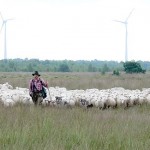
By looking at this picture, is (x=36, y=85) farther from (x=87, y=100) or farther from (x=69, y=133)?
(x=69, y=133)

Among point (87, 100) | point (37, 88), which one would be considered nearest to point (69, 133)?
point (37, 88)

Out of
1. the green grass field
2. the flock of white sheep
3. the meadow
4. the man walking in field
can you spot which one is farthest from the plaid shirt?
the green grass field

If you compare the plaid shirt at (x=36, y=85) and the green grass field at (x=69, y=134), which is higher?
the plaid shirt at (x=36, y=85)

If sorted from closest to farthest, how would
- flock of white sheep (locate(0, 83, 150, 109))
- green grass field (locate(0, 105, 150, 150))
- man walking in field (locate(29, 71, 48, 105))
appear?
green grass field (locate(0, 105, 150, 150)) < man walking in field (locate(29, 71, 48, 105)) < flock of white sheep (locate(0, 83, 150, 109))

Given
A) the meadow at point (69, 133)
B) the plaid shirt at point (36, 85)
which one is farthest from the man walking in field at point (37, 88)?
the meadow at point (69, 133)

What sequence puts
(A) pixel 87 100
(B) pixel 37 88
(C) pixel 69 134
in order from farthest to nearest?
(A) pixel 87 100 < (B) pixel 37 88 < (C) pixel 69 134

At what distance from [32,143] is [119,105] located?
9.27 m

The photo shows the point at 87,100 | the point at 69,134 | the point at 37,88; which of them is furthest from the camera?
the point at 87,100

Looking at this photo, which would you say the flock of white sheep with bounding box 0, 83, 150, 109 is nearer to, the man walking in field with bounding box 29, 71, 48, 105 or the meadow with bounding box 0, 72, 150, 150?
the man walking in field with bounding box 29, 71, 48, 105

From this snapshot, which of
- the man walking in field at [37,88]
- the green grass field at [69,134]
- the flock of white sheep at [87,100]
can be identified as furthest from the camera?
the flock of white sheep at [87,100]

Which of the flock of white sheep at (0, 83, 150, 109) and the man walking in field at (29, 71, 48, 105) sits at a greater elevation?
the man walking in field at (29, 71, 48, 105)

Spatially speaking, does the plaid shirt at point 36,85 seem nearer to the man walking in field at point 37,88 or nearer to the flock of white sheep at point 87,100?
the man walking in field at point 37,88

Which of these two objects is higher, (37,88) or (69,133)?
(37,88)

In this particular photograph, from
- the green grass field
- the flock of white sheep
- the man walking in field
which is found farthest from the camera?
the flock of white sheep
